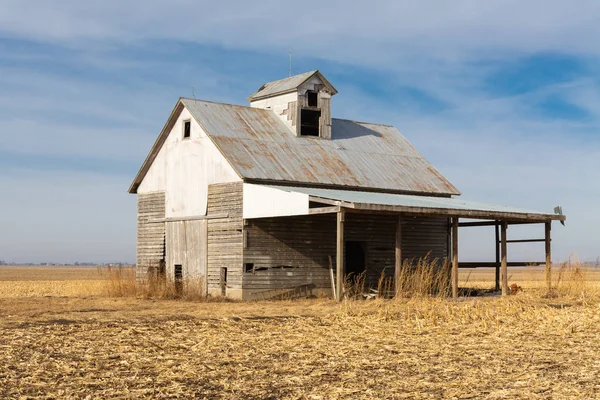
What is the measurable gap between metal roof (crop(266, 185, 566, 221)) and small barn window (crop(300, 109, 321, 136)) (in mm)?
3905

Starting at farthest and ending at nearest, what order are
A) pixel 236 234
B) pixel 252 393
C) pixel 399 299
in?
pixel 236 234 < pixel 399 299 < pixel 252 393

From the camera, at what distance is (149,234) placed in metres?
28.4

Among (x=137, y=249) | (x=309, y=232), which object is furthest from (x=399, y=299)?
(x=137, y=249)

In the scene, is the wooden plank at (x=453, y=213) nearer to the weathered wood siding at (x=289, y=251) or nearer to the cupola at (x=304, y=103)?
the weathered wood siding at (x=289, y=251)

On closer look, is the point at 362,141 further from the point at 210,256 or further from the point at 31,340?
the point at 31,340

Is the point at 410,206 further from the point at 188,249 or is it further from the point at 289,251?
the point at 188,249

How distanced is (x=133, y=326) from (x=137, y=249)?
13.9m

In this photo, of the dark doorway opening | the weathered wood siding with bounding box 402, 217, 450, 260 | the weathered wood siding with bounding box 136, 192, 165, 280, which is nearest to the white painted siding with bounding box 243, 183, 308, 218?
the dark doorway opening

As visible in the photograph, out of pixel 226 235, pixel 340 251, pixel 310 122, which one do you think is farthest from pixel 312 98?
pixel 340 251

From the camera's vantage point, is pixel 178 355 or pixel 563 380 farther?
pixel 178 355

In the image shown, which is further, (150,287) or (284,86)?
(284,86)

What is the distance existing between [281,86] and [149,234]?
7.03m

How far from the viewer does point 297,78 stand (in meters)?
29.4

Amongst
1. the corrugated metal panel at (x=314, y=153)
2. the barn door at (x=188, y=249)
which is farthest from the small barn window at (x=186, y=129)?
the barn door at (x=188, y=249)
